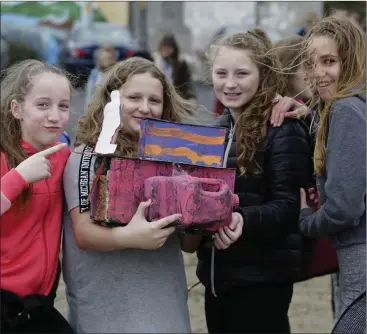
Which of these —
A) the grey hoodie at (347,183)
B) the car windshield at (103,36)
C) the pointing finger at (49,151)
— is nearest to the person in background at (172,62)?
the grey hoodie at (347,183)

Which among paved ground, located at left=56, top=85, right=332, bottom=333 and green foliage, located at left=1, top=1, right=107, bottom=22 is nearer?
paved ground, located at left=56, top=85, right=332, bottom=333

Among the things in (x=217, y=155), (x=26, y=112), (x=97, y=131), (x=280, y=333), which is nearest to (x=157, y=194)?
(x=217, y=155)

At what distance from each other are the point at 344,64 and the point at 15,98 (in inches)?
46.1

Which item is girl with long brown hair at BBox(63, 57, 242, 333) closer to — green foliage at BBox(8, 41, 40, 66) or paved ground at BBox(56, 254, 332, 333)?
paved ground at BBox(56, 254, 332, 333)

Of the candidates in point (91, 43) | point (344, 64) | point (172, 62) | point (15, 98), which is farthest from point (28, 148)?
point (91, 43)

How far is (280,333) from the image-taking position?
2.88 m

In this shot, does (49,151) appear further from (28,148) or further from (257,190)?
(257,190)

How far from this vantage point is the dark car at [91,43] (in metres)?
19.5

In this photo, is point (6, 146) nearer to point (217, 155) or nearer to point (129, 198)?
point (129, 198)

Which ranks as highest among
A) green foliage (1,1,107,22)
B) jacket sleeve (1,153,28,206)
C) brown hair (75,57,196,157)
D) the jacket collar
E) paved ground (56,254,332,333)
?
green foliage (1,1,107,22)

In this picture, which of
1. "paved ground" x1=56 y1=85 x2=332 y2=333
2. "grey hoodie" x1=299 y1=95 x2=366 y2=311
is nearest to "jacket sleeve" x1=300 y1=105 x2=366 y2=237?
"grey hoodie" x1=299 y1=95 x2=366 y2=311

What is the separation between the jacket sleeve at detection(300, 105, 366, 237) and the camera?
8.44 ft

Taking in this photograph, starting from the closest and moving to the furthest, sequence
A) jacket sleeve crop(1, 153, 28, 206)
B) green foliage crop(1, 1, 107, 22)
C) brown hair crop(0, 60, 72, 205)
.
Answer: jacket sleeve crop(1, 153, 28, 206)
brown hair crop(0, 60, 72, 205)
green foliage crop(1, 1, 107, 22)

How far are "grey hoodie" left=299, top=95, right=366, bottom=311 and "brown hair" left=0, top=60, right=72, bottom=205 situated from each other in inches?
37.9
